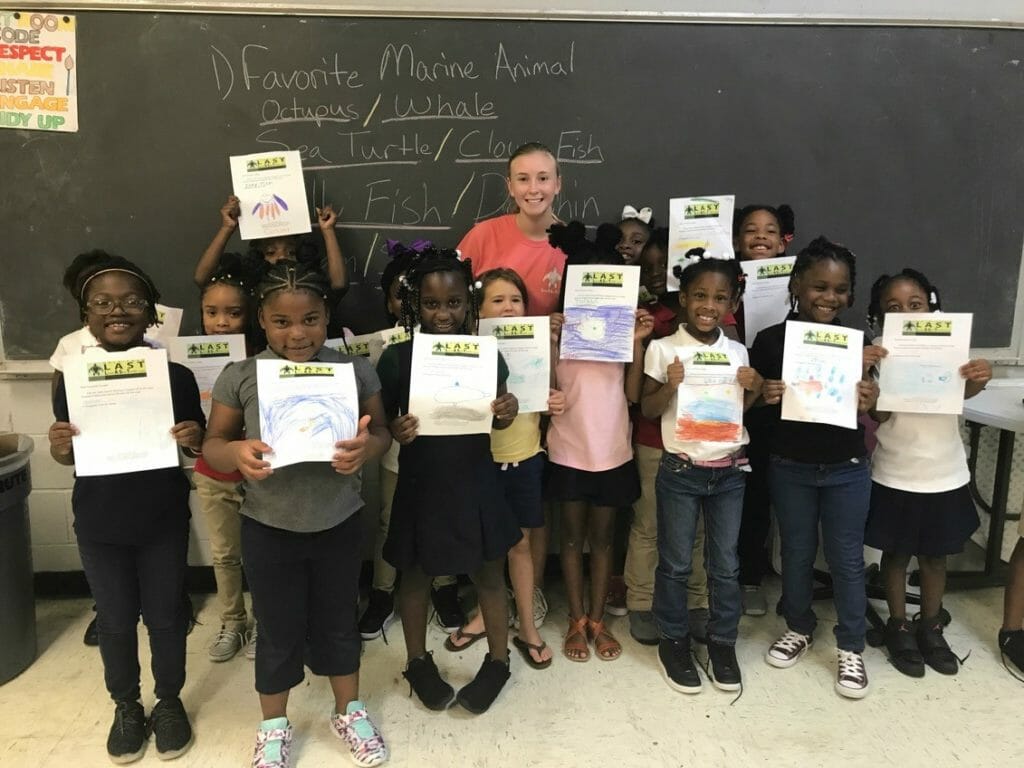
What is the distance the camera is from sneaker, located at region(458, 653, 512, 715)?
2.09 metres

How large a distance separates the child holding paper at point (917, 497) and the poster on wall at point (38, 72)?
115 inches

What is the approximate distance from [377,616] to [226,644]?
0.53m

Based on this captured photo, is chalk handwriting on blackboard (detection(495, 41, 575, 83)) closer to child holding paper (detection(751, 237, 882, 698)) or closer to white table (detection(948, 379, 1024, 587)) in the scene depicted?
child holding paper (detection(751, 237, 882, 698))

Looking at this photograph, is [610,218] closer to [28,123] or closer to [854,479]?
[854,479]

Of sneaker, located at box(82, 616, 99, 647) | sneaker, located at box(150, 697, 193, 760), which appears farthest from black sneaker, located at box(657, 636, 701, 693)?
sneaker, located at box(82, 616, 99, 647)

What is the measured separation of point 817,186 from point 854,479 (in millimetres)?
1239

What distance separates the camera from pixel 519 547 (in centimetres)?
229

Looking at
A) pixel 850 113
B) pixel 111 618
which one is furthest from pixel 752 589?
pixel 111 618

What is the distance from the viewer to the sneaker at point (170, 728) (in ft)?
6.36

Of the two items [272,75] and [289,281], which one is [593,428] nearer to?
[289,281]

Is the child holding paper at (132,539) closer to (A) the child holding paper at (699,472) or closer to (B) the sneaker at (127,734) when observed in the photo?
(B) the sneaker at (127,734)

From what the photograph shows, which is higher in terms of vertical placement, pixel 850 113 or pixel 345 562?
pixel 850 113

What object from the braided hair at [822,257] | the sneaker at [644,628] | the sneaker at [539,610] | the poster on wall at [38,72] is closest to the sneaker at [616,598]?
the sneaker at [644,628]

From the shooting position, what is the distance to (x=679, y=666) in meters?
2.23
